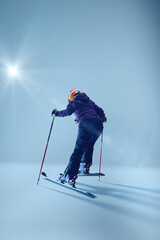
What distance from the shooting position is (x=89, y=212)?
1.32 m

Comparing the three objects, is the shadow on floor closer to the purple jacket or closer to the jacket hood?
the purple jacket

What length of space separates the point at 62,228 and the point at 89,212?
1.12 feet

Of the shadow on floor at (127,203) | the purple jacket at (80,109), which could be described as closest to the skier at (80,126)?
the purple jacket at (80,109)

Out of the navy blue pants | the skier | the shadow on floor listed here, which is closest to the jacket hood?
the skier

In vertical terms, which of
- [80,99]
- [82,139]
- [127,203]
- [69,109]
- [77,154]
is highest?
[80,99]

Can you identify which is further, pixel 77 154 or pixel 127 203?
pixel 77 154

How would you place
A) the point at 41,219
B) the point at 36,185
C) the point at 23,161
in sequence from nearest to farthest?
the point at 41,219 < the point at 36,185 < the point at 23,161

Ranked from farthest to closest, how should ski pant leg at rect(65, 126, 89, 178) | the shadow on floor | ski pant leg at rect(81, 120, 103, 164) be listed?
ski pant leg at rect(81, 120, 103, 164) < ski pant leg at rect(65, 126, 89, 178) < the shadow on floor

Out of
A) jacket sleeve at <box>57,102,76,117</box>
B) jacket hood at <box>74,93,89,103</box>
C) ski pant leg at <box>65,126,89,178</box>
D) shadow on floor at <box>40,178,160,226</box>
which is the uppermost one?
jacket hood at <box>74,93,89,103</box>

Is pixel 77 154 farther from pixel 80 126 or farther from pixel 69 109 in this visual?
pixel 69 109

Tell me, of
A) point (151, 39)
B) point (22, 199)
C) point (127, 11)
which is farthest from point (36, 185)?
point (127, 11)

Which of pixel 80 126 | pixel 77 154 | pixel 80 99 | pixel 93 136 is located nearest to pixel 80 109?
pixel 80 99

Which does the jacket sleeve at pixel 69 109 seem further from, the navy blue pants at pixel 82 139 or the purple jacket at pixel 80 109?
the navy blue pants at pixel 82 139

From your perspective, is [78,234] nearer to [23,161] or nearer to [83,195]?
[83,195]
